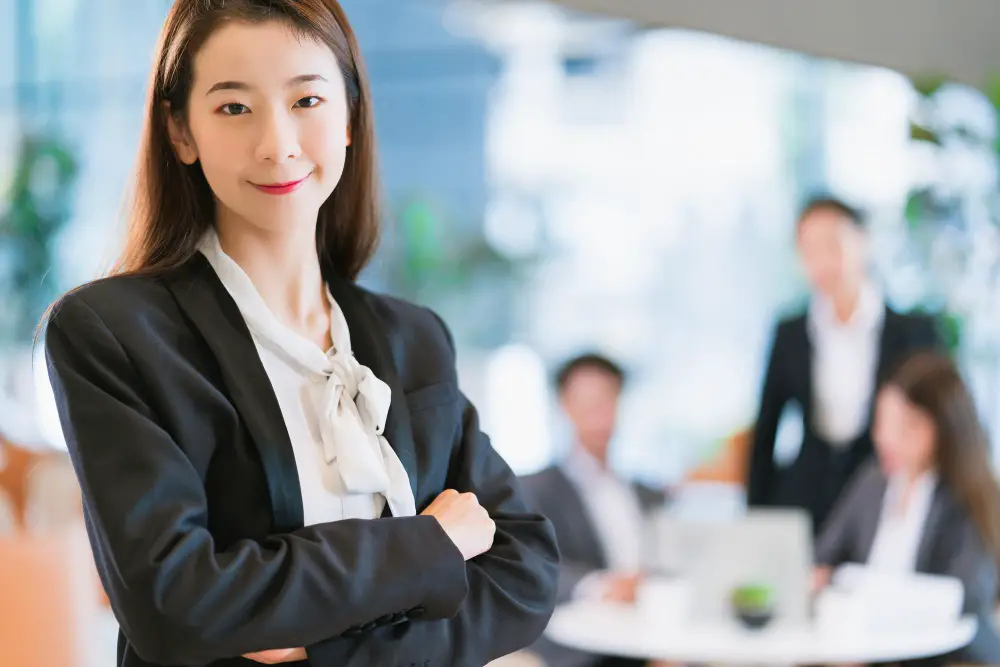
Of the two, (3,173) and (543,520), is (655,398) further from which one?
(543,520)

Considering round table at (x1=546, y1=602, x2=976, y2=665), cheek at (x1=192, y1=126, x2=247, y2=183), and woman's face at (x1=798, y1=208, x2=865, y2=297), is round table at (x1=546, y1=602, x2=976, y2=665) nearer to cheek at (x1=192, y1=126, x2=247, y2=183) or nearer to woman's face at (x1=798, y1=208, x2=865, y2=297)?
woman's face at (x1=798, y1=208, x2=865, y2=297)

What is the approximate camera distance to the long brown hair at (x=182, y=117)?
1.29 m

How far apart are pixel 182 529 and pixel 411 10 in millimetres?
4366

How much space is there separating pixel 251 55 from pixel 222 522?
484 millimetres

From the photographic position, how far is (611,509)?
14.3 ft

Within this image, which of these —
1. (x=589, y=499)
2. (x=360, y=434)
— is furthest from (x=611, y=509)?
(x=360, y=434)

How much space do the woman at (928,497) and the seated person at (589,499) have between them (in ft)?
2.25

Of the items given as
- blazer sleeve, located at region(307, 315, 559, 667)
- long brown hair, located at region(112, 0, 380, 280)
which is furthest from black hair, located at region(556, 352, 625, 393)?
long brown hair, located at region(112, 0, 380, 280)

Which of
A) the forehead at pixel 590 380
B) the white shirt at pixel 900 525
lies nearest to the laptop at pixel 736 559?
the white shirt at pixel 900 525

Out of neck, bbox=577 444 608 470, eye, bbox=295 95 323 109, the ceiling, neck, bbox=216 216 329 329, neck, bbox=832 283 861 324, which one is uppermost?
the ceiling

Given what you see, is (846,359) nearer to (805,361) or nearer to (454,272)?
(805,361)

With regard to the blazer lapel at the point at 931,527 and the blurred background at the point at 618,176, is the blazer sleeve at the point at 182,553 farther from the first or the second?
the blurred background at the point at 618,176

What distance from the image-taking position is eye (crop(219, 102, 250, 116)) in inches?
50.2

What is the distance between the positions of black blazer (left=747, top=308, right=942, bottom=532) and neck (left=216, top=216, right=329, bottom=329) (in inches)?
148
